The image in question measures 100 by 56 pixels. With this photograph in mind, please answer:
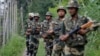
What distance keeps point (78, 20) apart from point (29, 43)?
8.09 meters

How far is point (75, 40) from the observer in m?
8.83

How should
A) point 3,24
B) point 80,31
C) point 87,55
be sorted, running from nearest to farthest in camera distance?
point 80,31, point 87,55, point 3,24

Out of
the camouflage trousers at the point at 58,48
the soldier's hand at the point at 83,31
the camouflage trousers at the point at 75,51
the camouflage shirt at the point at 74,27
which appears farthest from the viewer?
the camouflage trousers at the point at 58,48

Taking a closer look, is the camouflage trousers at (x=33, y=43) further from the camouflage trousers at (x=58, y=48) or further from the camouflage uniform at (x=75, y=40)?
the camouflage uniform at (x=75, y=40)

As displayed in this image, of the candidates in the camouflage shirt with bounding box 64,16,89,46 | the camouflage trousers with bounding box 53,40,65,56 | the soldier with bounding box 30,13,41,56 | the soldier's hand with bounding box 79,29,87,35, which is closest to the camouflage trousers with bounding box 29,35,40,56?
the soldier with bounding box 30,13,41,56

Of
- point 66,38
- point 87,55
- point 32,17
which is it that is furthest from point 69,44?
point 32,17

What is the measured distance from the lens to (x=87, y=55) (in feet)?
43.8

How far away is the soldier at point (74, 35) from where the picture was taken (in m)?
8.74

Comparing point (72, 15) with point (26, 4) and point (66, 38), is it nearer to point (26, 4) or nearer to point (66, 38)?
point (66, 38)

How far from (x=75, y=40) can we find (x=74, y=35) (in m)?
0.11

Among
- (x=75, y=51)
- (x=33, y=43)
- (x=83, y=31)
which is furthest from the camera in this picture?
(x=33, y=43)

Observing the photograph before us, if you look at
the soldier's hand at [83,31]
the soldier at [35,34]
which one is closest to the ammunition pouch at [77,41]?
the soldier's hand at [83,31]

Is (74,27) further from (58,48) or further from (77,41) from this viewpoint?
(58,48)

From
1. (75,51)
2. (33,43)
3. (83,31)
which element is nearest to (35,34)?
(33,43)
